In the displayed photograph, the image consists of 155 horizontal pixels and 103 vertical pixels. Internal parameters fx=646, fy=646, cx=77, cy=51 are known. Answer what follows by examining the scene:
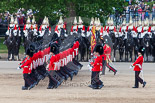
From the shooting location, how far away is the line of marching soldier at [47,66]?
20750 millimetres

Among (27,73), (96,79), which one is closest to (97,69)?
(96,79)

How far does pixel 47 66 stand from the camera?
21.0 meters

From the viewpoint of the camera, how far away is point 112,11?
37.5 meters

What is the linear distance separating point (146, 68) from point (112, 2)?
386 inches

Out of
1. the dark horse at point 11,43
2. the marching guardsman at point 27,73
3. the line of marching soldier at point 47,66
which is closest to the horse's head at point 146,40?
the dark horse at point 11,43

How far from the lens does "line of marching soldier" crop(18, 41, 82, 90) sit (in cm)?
2075

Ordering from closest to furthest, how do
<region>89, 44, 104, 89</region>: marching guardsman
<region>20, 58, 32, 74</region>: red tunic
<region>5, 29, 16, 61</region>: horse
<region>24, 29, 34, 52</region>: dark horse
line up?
<region>20, 58, 32, 74</region>: red tunic → <region>89, 44, 104, 89</region>: marching guardsman → <region>24, 29, 34, 52</region>: dark horse → <region>5, 29, 16, 61</region>: horse

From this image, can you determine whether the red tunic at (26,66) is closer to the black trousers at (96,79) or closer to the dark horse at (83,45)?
the black trousers at (96,79)

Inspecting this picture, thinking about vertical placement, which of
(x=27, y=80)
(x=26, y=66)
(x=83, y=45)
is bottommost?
(x=27, y=80)

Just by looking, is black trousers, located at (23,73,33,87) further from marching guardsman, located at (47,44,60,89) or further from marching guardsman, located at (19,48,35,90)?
marching guardsman, located at (47,44,60,89)

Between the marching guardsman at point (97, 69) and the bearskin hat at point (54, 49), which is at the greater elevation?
the bearskin hat at point (54, 49)

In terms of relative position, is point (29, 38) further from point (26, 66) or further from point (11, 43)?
point (26, 66)

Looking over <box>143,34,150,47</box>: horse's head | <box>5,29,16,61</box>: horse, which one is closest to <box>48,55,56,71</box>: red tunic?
<box>5,29,16,61</box>: horse

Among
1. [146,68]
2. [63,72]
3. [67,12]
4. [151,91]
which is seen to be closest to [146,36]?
[146,68]
